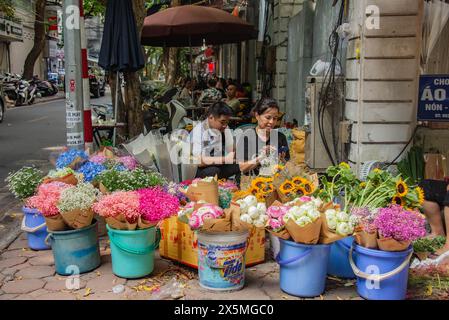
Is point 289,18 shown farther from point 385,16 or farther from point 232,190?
point 232,190

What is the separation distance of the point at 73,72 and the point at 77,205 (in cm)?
222

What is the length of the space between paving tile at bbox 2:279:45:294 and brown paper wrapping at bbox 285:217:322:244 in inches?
81.5

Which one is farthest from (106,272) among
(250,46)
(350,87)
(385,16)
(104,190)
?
(250,46)

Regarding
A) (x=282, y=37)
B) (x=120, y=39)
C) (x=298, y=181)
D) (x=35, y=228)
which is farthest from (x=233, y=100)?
(x=35, y=228)

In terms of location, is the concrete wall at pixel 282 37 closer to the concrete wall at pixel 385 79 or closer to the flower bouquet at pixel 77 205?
the concrete wall at pixel 385 79

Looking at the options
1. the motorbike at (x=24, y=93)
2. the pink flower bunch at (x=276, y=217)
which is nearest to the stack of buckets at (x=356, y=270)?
the pink flower bunch at (x=276, y=217)

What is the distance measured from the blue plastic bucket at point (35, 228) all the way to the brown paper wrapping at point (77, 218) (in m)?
0.71

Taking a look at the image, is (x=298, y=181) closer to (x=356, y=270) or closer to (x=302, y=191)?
(x=302, y=191)

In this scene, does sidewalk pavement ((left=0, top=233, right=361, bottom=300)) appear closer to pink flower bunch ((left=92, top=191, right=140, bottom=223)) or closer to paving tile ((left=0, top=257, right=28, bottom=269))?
paving tile ((left=0, top=257, right=28, bottom=269))

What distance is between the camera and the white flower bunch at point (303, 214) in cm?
340

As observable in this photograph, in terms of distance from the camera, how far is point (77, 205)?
3.84 metres

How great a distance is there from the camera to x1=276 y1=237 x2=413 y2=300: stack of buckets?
342 cm

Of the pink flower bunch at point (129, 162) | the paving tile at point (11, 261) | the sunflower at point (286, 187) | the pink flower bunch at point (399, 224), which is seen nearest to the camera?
the pink flower bunch at point (399, 224)

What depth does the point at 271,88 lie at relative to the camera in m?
11.5
